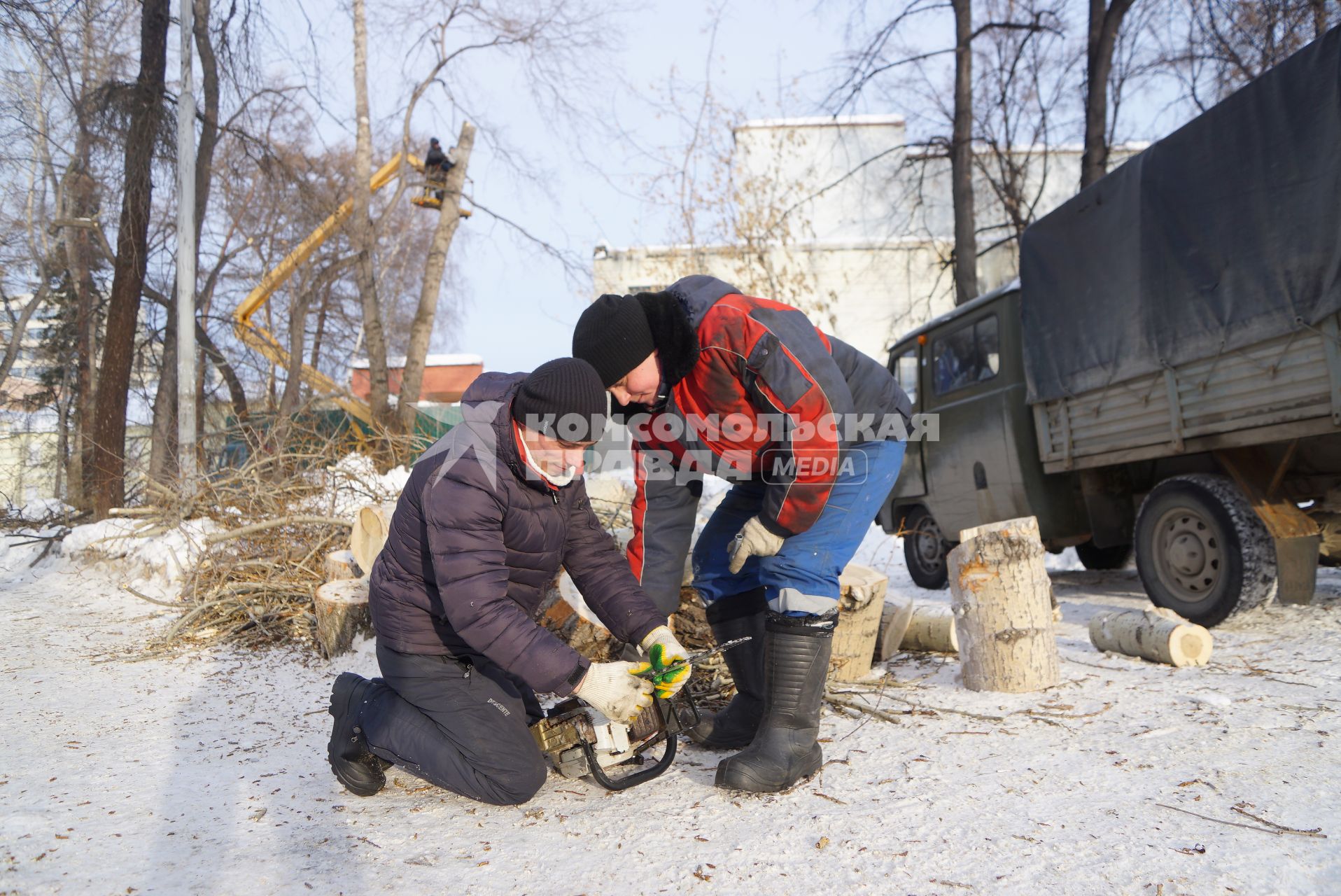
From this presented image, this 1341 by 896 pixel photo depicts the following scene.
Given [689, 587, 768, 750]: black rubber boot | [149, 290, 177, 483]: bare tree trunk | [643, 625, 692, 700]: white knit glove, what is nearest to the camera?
[643, 625, 692, 700]: white knit glove

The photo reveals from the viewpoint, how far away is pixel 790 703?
2504mm

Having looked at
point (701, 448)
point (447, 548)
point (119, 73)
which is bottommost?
point (447, 548)

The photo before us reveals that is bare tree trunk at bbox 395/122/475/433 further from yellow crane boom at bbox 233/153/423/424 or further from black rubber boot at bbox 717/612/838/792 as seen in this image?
black rubber boot at bbox 717/612/838/792

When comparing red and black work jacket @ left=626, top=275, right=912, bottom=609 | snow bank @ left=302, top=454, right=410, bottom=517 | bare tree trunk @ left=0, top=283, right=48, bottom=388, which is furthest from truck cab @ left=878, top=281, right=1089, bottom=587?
bare tree trunk @ left=0, top=283, right=48, bottom=388

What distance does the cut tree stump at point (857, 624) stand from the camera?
359 cm

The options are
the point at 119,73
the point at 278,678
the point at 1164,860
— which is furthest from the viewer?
the point at 119,73

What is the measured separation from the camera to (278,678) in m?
4.08

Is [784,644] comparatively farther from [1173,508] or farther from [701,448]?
[1173,508]

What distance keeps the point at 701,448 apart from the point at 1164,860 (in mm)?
1693

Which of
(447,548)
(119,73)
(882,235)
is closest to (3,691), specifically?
(447,548)

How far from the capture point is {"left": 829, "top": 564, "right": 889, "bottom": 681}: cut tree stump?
3.59m

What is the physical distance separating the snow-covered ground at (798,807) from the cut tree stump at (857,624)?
7.4 inches

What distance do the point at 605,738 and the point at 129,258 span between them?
29.2 feet

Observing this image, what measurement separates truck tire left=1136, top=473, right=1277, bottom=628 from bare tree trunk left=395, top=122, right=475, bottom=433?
9329 millimetres
